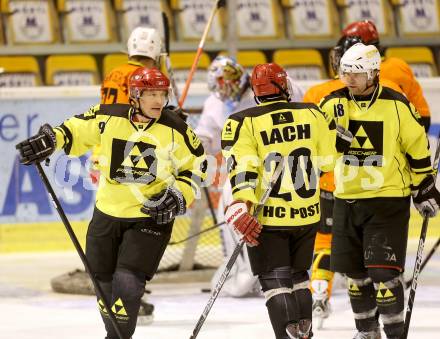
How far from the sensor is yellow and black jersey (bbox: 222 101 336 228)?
4.46 metres

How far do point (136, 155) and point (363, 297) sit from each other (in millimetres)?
1133

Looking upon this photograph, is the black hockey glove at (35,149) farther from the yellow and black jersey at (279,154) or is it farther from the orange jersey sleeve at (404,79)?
the orange jersey sleeve at (404,79)

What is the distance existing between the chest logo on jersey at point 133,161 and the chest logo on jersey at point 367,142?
82 cm

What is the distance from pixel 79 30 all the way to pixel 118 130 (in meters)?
5.73

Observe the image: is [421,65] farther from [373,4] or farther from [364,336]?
[364,336]

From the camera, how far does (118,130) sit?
461 cm

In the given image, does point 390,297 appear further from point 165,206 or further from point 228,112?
point 228,112

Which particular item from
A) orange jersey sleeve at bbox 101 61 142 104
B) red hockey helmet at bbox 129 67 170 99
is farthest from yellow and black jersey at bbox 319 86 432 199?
orange jersey sleeve at bbox 101 61 142 104

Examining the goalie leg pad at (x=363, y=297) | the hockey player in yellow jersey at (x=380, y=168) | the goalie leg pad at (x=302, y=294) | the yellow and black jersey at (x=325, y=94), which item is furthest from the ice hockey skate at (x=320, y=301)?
the goalie leg pad at (x=302, y=294)

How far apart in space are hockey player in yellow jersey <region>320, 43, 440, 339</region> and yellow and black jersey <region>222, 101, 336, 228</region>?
267 mm

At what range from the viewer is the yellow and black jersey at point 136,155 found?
461 cm

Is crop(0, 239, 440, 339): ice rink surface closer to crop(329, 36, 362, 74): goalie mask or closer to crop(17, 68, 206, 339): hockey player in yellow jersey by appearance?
crop(17, 68, 206, 339): hockey player in yellow jersey

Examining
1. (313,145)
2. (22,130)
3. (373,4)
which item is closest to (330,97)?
(313,145)

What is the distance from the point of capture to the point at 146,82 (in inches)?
181
